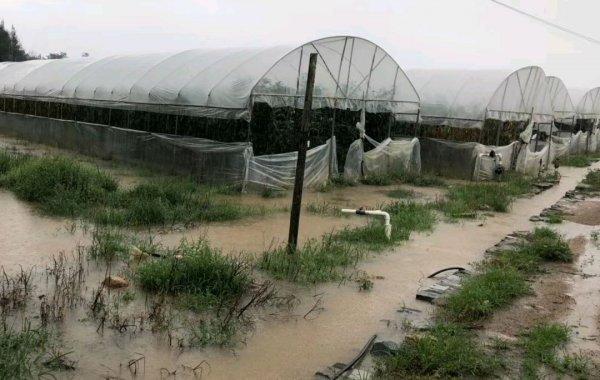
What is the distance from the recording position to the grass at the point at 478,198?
11.4 metres

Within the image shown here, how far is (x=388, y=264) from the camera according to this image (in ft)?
24.3

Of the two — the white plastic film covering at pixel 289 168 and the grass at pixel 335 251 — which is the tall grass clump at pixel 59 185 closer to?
the white plastic film covering at pixel 289 168

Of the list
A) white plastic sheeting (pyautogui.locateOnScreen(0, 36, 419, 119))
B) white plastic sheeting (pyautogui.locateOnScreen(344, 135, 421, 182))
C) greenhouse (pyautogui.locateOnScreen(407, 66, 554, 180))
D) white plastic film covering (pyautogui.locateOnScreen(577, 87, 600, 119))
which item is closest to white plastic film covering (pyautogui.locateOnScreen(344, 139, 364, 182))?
white plastic sheeting (pyautogui.locateOnScreen(344, 135, 421, 182))

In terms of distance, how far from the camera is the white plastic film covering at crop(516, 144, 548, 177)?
720 inches

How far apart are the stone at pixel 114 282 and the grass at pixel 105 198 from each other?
259 centimetres

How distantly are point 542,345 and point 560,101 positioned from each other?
21314 mm

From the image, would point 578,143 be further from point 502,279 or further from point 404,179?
point 502,279

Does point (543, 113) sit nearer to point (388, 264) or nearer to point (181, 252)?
point (388, 264)

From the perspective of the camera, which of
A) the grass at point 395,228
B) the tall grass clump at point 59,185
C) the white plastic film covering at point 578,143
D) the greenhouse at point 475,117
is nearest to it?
the grass at point 395,228

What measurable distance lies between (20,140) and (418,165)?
47.4 feet

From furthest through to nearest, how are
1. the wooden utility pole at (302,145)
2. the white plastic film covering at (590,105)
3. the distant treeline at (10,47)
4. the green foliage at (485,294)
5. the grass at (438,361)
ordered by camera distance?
the distant treeline at (10,47) < the white plastic film covering at (590,105) < the wooden utility pole at (302,145) < the green foliage at (485,294) < the grass at (438,361)

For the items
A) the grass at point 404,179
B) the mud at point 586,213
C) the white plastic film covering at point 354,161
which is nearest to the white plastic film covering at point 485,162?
the grass at point 404,179

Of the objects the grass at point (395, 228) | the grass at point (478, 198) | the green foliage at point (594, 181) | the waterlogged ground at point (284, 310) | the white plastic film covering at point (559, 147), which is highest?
the white plastic film covering at point (559, 147)

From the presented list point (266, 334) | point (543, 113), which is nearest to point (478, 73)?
point (543, 113)
